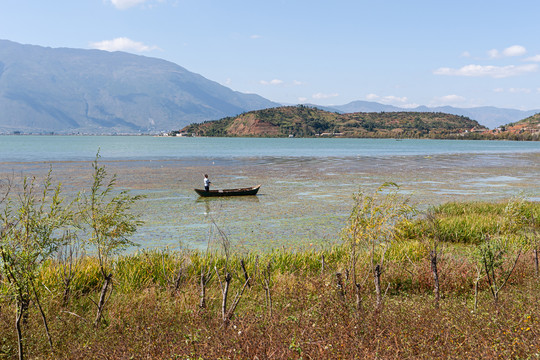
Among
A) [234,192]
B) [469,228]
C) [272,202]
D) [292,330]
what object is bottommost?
[272,202]

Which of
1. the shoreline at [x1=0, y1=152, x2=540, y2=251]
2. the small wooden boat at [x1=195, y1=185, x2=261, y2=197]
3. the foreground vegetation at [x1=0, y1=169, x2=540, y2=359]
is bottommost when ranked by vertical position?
the shoreline at [x1=0, y1=152, x2=540, y2=251]

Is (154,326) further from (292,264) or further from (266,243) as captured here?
(266,243)

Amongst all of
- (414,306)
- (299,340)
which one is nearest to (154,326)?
(299,340)

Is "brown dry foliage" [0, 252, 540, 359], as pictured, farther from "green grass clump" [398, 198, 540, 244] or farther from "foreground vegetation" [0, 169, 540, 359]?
"green grass clump" [398, 198, 540, 244]

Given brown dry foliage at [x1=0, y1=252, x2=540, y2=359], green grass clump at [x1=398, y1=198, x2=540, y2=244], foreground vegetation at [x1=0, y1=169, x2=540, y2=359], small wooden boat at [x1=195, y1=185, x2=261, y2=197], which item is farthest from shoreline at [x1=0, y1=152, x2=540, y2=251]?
brown dry foliage at [x1=0, y1=252, x2=540, y2=359]

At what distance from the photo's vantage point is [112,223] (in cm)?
1016

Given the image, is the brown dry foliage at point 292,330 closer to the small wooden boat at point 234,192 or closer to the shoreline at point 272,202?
the shoreline at point 272,202

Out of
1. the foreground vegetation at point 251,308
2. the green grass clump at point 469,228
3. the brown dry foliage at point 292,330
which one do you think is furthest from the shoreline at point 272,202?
the brown dry foliage at point 292,330

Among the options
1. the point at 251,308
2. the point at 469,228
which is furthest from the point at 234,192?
the point at 251,308

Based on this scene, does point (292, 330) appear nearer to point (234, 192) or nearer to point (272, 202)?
point (272, 202)

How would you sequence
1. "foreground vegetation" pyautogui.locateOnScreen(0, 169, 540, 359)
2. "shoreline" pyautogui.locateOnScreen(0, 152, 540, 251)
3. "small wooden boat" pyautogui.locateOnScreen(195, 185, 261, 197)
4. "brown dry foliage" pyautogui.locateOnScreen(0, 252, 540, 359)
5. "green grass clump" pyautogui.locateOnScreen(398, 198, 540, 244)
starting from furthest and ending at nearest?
"small wooden boat" pyautogui.locateOnScreen(195, 185, 261, 197) < "shoreline" pyautogui.locateOnScreen(0, 152, 540, 251) < "green grass clump" pyautogui.locateOnScreen(398, 198, 540, 244) < "foreground vegetation" pyautogui.locateOnScreen(0, 169, 540, 359) < "brown dry foliage" pyautogui.locateOnScreen(0, 252, 540, 359)

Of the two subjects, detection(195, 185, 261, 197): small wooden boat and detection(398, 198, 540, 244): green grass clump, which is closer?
detection(398, 198, 540, 244): green grass clump

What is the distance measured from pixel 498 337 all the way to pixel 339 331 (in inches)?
94.1

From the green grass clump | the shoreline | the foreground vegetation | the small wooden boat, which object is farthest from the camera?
the small wooden boat
